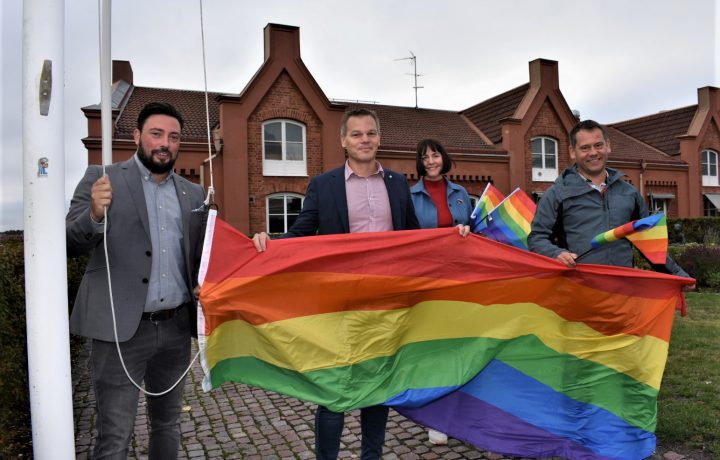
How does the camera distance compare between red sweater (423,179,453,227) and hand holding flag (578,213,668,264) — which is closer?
hand holding flag (578,213,668,264)

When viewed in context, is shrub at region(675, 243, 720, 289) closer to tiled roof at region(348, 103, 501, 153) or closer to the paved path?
the paved path

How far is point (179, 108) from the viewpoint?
23.4 m

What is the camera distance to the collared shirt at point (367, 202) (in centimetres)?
350

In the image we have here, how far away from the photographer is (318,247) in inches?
133

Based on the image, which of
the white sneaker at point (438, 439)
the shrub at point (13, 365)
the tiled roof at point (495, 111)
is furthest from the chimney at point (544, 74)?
the shrub at point (13, 365)

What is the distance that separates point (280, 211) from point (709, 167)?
2872 cm

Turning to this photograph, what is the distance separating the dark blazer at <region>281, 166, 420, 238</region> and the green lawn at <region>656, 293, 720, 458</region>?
308cm

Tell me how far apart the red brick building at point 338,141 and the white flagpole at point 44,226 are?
17.4m

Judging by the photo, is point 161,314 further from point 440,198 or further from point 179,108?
point 179,108

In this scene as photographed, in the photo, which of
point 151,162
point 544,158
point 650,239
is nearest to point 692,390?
point 650,239

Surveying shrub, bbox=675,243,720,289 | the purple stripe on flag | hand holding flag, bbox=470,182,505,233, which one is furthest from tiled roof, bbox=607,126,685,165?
the purple stripe on flag

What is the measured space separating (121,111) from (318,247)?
2063cm

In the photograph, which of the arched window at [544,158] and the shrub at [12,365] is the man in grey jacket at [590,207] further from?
the arched window at [544,158]

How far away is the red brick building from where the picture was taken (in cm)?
2019
